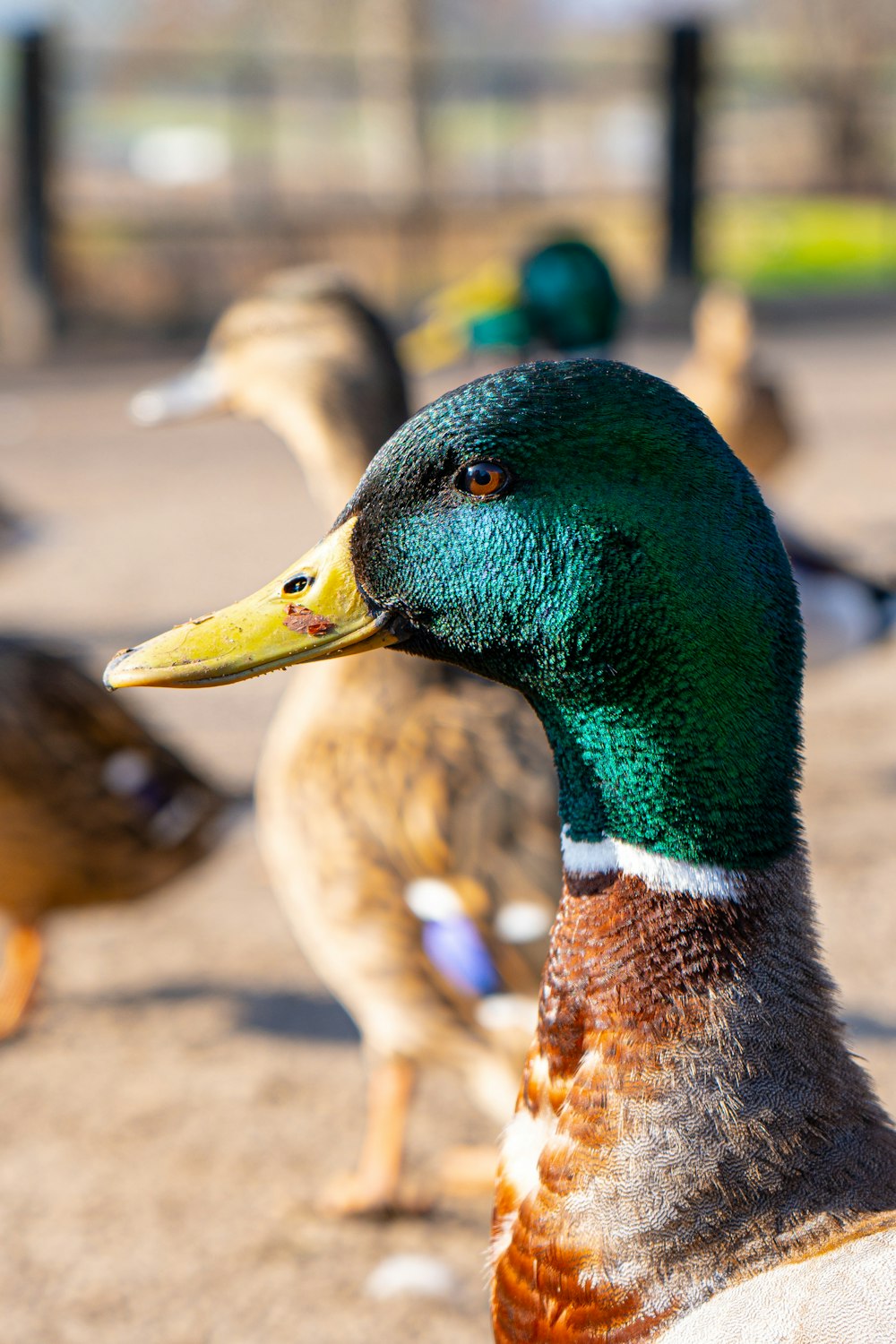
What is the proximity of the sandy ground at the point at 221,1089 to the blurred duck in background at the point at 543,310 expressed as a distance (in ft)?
3.16

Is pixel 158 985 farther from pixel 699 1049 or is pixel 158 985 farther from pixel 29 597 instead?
pixel 29 597

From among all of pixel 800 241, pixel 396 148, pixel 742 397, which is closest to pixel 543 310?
pixel 742 397

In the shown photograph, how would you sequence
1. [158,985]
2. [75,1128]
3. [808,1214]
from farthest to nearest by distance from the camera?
[158,985] → [75,1128] → [808,1214]

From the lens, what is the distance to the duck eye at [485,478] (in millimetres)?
1412

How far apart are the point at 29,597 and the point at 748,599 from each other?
5195 millimetres

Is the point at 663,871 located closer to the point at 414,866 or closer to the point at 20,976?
the point at 414,866

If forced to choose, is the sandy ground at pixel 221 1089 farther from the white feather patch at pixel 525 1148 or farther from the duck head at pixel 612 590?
the duck head at pixel 612 590

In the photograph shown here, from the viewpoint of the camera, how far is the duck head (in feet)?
4.52

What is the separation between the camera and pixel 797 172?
64.4 ft

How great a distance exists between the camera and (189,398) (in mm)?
3520

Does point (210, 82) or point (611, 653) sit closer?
point (611, 653)

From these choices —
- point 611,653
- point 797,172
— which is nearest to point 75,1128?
point 611,653

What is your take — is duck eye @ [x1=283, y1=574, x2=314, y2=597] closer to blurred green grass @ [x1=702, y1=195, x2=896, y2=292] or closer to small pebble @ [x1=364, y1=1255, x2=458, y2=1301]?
small pebble @ [x1=364, y1=1255, x2=458, y2=1301]

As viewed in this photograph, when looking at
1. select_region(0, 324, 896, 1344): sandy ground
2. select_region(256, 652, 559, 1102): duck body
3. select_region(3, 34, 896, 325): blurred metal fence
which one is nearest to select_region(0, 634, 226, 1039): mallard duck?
select_region(0, 324, 896, 1344): sandy ground
